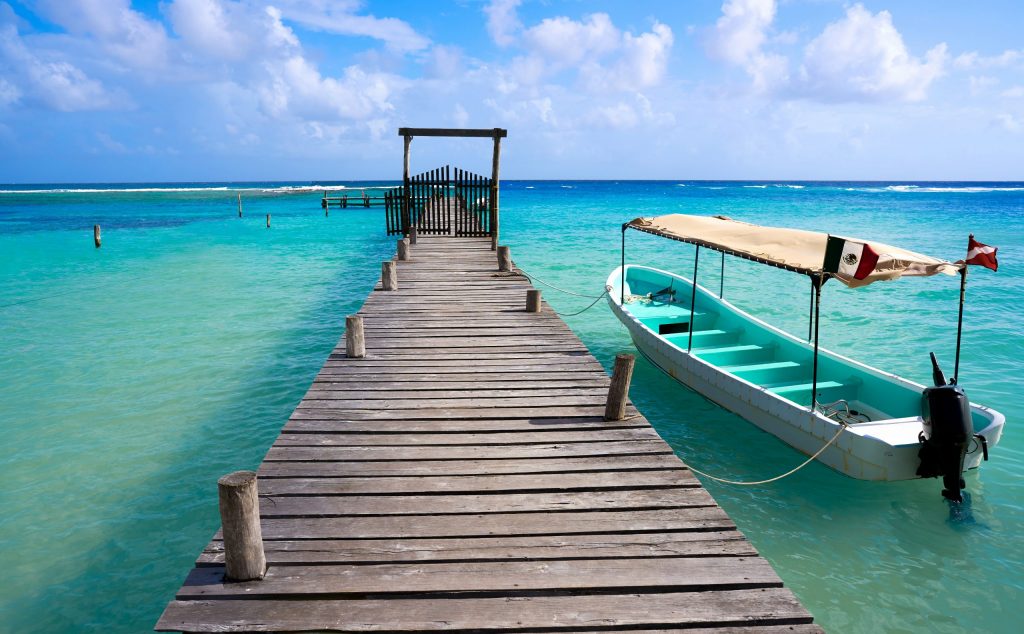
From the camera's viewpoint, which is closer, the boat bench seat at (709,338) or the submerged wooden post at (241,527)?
the submerged wooden post at (241,527)

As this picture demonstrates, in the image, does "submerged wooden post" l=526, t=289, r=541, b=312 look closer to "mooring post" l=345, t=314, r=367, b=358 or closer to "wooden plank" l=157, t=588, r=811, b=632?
"mooring post" l=345, t=314, r=367, b=358

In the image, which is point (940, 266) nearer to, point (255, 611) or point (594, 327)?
point (255, 611)

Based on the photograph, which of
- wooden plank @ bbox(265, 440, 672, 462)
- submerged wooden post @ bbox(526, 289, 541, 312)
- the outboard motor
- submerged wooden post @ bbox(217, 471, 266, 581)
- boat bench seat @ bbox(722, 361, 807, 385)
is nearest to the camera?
submerged wooden post @ bbox(217, 471, 266, 581)

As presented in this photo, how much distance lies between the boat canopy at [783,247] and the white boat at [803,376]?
1cm

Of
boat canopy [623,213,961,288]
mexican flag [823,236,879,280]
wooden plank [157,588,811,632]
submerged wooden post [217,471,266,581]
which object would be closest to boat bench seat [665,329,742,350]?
boat canopy [623,213,961,288]

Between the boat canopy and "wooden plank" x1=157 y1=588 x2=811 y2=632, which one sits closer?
"wooden plank" x1=157 y1=588 x2=811 y2=632

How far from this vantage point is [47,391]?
10.5 metres

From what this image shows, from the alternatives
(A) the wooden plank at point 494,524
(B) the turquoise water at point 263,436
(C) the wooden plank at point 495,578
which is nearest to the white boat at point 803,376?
(B) the turquoise water at point 263,436

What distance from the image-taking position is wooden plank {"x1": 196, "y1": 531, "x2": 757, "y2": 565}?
4012mm

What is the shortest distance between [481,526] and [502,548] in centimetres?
30

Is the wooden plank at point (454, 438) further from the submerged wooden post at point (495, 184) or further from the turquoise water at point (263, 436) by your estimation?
the submerged wooden post at point (495, 184)

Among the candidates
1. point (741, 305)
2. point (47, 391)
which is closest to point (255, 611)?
A: point (47, 391)

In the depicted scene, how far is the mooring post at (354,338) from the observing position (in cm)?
811

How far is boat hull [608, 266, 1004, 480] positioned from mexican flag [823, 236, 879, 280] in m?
1.90
